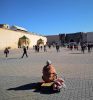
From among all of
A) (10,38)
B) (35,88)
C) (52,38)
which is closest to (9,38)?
(10,38)

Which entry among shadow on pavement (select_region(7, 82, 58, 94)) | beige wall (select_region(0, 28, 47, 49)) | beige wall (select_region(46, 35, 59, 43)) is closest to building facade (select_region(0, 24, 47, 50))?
beige wall (select_region(0, 28, 47, 49))

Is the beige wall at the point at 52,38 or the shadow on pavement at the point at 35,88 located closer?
the shadow on pavement at the point at 35,88

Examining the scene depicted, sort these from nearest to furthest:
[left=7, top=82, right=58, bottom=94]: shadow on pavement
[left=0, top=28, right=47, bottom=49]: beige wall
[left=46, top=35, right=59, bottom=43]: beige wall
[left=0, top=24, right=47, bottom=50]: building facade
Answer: [left=7, top=82, right=58, bottom=94]: shadow on pavement, [left=0, top=28, right=47, bottom=49]: beige wall, [left=0, top=24, right=47, bottom=50]: building facade, [left=46, top=35, right=59, bottom=43]: beige wall

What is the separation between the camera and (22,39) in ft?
265

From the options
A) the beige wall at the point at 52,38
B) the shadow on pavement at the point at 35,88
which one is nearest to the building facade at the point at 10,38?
the beige wall at the point at 52,38

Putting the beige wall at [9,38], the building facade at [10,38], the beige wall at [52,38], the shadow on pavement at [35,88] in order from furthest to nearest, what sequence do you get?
the beige wall at [52,38] → the building facade at [10,38] → the beige wall at [9,38] → the shadow on pavement at [35,88]

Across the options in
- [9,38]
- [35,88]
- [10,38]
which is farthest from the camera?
[10,38]

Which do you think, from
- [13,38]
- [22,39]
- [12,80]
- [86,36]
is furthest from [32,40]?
[12,80]

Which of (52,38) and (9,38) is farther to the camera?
(52,38)

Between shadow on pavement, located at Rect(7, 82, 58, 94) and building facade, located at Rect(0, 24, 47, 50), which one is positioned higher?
building facade, located at Rect(0, 24, 47, 50)

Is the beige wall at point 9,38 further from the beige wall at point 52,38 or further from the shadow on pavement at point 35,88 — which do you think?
the shadow on pavement at point 35,88

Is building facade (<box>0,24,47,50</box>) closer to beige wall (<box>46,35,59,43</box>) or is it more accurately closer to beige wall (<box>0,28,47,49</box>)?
beige wall (<box>0,28,47,49</box>)

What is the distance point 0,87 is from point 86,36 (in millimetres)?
115750

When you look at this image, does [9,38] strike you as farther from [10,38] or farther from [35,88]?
[35,88]
